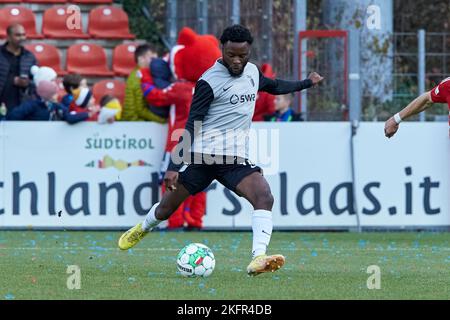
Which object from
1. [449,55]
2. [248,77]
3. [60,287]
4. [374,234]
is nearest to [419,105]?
[248,77]

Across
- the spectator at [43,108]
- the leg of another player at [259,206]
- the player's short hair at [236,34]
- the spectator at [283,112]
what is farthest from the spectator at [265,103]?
the player's short hair at [236,34]

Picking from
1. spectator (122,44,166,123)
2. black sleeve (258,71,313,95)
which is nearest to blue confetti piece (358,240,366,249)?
spectator (122,44,166,123)

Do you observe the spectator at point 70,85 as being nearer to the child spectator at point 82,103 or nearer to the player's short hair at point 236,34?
the child spectator at point 82,103

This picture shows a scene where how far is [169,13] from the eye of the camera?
75.3 ft

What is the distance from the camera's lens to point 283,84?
40.4ft

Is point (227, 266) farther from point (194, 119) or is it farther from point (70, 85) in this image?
point (70, 85)

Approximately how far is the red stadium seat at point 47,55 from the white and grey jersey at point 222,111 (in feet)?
34.3

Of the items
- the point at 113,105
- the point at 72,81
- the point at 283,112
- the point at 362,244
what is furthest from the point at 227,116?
the point at 72,81

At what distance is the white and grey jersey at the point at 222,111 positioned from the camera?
38.5ft

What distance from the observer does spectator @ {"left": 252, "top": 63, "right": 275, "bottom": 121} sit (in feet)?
62.1

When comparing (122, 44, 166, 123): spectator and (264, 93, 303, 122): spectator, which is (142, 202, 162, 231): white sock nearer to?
(122, 44, 166, 123): spectator

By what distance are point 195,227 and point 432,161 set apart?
3.20 metres

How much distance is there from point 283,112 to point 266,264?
815cm
